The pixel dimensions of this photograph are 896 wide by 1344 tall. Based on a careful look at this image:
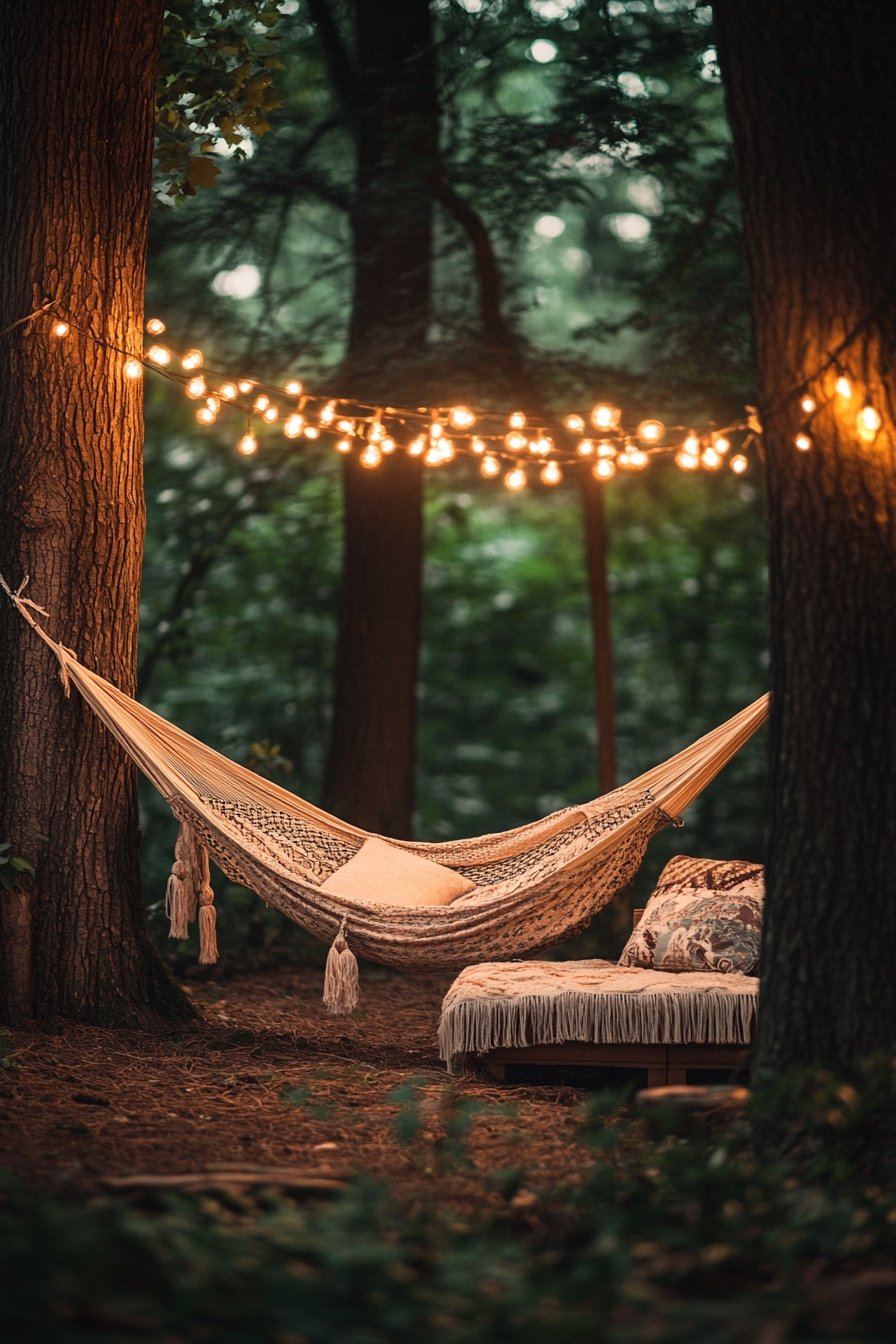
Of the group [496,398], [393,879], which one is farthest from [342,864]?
[496,398]

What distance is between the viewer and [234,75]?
4.14m

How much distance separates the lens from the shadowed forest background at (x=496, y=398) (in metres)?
5.08

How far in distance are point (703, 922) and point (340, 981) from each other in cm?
88

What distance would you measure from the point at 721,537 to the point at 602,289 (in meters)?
2.02

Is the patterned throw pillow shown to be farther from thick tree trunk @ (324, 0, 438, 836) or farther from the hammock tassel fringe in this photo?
thick tree trunk @ (324, 0, 438, 836)

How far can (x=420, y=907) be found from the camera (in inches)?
133

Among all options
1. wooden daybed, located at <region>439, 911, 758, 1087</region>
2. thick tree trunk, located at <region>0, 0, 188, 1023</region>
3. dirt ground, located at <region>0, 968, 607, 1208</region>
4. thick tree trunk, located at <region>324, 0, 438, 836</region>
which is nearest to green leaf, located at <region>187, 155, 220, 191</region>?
thick tree trunk, located at <region>0, 0, 188, 1023</region>

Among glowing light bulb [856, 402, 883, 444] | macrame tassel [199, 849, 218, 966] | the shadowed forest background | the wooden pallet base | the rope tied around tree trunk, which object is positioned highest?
the shadowed forest background

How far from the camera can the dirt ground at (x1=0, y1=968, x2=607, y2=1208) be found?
2232 mm

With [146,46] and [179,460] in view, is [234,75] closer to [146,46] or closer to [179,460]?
[146,46]

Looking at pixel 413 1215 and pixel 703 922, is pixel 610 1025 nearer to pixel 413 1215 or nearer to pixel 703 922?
pixel 703 922

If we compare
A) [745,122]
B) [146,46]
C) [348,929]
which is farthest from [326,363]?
[745,122]

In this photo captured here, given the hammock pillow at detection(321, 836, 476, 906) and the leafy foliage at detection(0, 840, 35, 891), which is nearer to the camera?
the leafy foliage at detection(0, 840, 35, 891)

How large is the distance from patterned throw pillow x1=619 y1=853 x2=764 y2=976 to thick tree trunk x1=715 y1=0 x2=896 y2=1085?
95 cm
